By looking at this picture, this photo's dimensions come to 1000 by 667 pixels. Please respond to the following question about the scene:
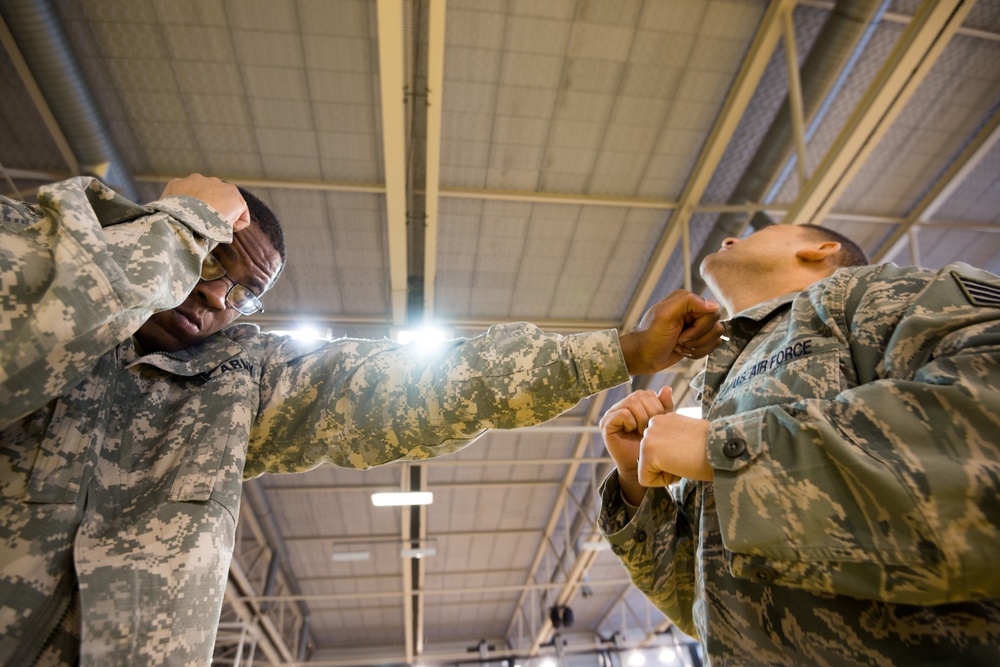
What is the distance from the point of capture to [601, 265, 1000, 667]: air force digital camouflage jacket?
90 cm

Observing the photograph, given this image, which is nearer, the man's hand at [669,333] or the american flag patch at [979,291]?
the american flag patch at [979,291]

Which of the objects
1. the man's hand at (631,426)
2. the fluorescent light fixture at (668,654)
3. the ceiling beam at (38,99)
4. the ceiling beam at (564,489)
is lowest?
the man's hand at (631,426)

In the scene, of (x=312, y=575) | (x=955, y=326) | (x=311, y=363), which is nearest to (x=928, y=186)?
(x=955, y=326)

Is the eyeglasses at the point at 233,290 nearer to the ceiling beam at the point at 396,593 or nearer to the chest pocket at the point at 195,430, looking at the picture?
the chest pocket at the point at 195,430

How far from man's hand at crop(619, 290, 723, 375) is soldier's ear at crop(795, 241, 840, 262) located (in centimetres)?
65

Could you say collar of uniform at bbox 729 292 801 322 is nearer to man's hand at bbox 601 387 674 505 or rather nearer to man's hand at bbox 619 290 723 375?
man's hand at bbox 619 290 723 375

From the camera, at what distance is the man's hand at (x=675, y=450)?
1181mm

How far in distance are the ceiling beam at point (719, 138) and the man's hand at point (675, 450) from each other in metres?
4.74

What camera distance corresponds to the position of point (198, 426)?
150 centimetres

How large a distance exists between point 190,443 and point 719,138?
537cm

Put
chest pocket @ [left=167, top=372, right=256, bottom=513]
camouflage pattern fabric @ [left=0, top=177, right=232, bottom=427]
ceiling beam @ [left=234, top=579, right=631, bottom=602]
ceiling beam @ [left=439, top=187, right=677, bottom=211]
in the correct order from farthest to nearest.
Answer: ceiling beam @ [left=234, top=579, right=631, bottom=602] < ceiling beam @ [left=439, top=187, right=677, bottom=211] < chest pocket @ [left=167, top=372, right=256, bottom=513] < camouflage pattern fabric @ [left=0, top=177, right=232, bottom=427]

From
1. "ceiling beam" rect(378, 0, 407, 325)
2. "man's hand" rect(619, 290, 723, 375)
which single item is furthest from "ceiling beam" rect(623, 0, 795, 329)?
"man's hand" rect(619, 290, 723, 375)

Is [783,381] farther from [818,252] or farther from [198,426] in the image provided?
[198,426]

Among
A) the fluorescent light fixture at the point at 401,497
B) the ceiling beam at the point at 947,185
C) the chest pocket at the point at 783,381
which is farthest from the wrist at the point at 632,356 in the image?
the fluorescent light fixture at the point at 401,497
